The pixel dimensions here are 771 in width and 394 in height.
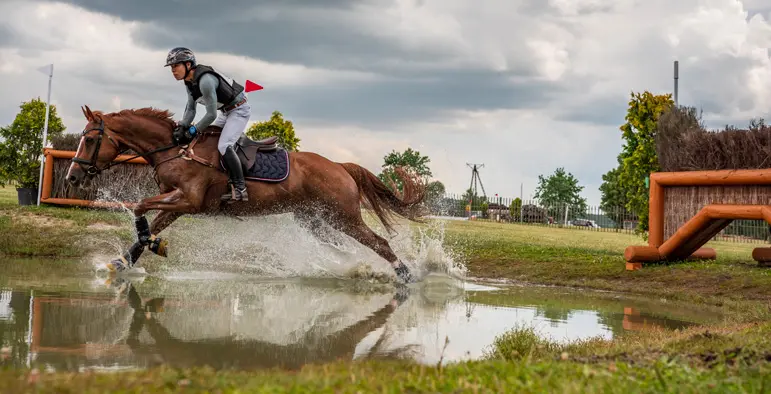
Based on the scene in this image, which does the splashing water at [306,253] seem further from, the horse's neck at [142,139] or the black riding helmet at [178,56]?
the black riding helmet at [178,56]

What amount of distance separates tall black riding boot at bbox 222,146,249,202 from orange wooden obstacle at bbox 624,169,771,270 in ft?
22.3

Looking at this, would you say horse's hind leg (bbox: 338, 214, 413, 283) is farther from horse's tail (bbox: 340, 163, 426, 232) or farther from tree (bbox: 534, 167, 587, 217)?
tree (bbox: 534, 167, 587, 217)

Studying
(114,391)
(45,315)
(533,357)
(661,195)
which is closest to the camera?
(114,391)

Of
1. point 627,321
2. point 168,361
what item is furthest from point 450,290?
point 168,361

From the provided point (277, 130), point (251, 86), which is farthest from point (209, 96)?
point (277, 130)

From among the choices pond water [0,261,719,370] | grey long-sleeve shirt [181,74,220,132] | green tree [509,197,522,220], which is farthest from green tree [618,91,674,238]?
green tree [509,197,522,220]

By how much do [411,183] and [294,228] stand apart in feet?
6.20

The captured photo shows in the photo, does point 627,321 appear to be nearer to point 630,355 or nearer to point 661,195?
point 630,355

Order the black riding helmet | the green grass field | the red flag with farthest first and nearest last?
the red flag, the black riding helmet, the green grass field

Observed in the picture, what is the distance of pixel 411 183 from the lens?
12.1m

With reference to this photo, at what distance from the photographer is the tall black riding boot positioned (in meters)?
10.2

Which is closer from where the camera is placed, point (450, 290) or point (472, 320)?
point (472, 320)

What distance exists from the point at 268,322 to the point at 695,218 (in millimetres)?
8385

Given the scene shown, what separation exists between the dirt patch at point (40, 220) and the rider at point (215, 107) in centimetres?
679
